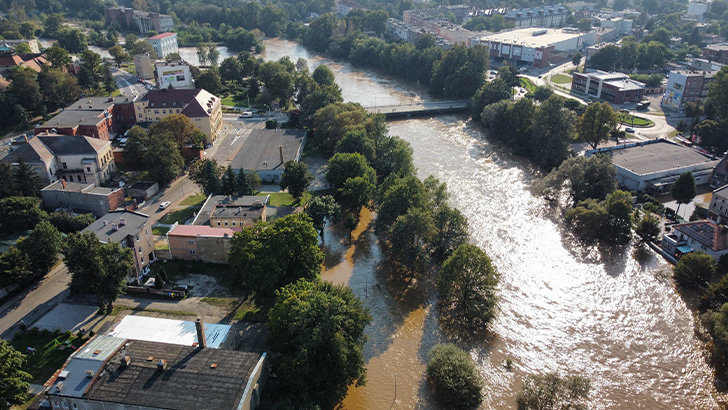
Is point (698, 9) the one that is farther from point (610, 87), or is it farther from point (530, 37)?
point (610, 87)

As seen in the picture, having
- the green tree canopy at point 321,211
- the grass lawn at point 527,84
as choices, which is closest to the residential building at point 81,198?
the green tree canopy at point 321,211

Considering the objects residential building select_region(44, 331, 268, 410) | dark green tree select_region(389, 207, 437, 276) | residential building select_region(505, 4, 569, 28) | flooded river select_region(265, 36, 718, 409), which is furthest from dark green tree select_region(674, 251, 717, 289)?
residential building select_region(505, 4, 569, 28)

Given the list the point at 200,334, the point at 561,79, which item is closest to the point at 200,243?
the point at 200,334

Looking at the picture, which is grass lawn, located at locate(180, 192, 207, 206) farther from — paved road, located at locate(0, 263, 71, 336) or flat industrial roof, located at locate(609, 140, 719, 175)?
flat industrial roof, located at locate(609, 140, 719, 175)

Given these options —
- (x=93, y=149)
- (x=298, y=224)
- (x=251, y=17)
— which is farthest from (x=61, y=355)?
(x=251, y=17)

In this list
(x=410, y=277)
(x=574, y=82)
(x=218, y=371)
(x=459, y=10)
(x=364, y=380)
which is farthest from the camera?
(x=459, y=10)

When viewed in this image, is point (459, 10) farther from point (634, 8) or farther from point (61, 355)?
point (61, 355)
